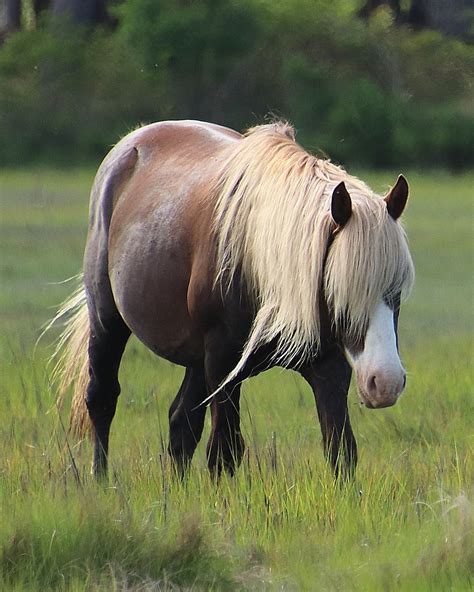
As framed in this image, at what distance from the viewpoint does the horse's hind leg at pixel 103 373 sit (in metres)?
6.81

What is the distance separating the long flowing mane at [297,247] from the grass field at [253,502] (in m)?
0.51

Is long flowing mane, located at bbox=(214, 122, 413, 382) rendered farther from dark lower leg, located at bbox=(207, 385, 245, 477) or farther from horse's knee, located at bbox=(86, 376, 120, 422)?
horse's knee, located at bbox=(86, 376, 120, 422)

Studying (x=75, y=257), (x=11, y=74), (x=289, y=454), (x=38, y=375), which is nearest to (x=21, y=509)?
(x=289, y=454)

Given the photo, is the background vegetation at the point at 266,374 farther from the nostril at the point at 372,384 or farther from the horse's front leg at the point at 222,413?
the nostril at the point at 372,384

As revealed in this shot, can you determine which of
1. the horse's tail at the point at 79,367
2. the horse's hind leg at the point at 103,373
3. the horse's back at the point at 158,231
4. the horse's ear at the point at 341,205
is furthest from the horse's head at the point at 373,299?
the horse's tail at the point at 79,367

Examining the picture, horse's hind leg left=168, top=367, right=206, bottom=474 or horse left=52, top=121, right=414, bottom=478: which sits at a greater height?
horse left=52, top=121, right=414, bottom=478

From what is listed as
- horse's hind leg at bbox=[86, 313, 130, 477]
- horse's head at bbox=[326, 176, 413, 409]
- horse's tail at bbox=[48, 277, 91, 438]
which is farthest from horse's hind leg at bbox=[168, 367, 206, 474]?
horse's head at bbox=[326, 176, 413, 409]

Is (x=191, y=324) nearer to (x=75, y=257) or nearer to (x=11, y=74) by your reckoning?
(x=75, y=257)

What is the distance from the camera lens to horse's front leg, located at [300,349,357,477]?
5.38 meters

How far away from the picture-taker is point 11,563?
4250 millimetres

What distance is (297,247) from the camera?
5164 mm

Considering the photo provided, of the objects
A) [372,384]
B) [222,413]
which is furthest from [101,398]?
[372,384]

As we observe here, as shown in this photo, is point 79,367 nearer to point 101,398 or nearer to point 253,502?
point 101,398

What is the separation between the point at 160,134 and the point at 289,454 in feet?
4.96
